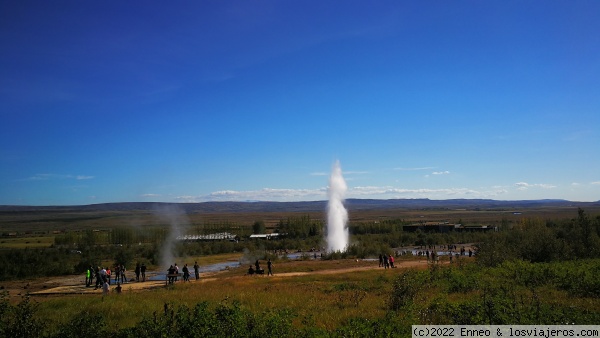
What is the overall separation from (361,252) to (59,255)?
39.3m

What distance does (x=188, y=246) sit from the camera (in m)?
72.0

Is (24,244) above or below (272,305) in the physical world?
below

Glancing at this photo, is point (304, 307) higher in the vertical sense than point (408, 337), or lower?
lower

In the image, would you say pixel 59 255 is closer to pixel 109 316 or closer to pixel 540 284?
pixel 109 316

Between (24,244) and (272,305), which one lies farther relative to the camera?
(24,244)

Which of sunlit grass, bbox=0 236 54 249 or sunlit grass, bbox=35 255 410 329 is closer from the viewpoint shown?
sunlit grass, bbox=35 255 410 329

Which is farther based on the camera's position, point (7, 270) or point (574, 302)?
point (7, 270)

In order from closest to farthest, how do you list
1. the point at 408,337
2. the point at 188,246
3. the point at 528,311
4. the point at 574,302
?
the point at 408,337
the point at 528,311
the point at 574,302
the point at 188,246

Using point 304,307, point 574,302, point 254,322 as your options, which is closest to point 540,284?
point 574,302

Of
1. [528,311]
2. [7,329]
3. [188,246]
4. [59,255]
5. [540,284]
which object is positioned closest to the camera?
[7,329]

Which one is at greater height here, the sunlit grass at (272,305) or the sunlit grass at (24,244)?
the sunlit grass at (272,305)

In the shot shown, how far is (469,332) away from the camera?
33.3 feet

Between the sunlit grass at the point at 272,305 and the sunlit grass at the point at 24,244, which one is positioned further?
the sunlit grass at the point at 24,244

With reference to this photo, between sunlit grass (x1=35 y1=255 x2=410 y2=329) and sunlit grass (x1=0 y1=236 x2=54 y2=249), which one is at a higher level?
sunlit grass (x1=35 y1=255 x2=410 y2=329)
